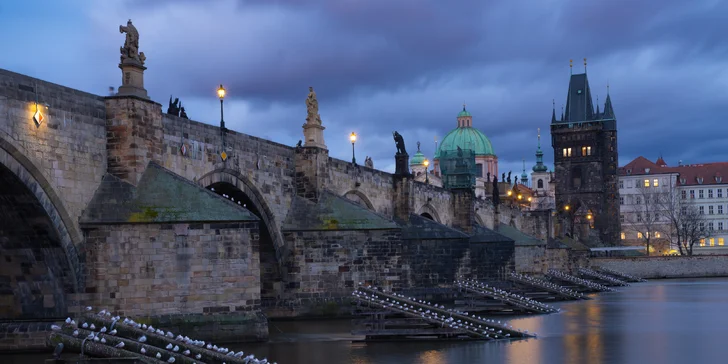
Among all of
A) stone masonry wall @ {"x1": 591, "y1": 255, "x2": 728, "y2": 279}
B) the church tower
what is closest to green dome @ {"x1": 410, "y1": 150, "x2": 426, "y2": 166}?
the church tower

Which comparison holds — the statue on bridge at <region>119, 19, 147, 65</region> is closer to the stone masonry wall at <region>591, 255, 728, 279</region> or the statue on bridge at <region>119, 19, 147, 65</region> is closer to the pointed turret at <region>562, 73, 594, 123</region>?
the stone masonry wall at <region>591, 255, 728, 279</region>

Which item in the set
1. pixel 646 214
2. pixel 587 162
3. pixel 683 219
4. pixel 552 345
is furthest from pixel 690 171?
pixel 552 345

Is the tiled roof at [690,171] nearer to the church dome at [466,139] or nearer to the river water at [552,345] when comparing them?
the church dome at [466,139]

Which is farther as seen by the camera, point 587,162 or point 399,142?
point 587,162

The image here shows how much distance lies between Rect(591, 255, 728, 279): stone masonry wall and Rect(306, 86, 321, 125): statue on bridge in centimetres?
A: 6338

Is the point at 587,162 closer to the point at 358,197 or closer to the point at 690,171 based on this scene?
the point at 690,171

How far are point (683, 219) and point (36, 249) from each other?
109 meters

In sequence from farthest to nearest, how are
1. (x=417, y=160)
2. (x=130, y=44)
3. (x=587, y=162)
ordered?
(x=417, y=160), (x=587, y=162), (x=130, y=44)

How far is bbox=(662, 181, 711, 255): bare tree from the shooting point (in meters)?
118

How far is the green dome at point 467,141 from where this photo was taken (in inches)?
6973

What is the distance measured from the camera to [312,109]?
38.4m

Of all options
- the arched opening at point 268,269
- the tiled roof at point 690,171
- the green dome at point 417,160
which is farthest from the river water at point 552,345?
the green dome at point 417,160

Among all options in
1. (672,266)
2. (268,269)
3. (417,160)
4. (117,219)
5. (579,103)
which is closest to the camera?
(117,219)

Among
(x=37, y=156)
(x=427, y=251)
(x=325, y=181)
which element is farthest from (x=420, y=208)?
(x=37, y=156)
